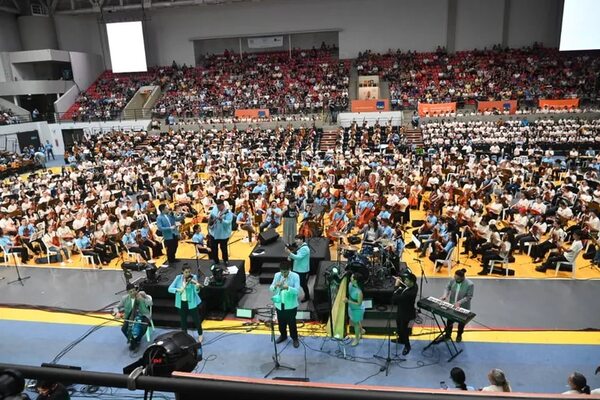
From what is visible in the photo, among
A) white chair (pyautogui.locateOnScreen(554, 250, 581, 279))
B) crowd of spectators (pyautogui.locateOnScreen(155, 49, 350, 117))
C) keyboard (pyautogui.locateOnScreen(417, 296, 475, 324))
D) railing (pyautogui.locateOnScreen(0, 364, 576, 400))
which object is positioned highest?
crowd of spectators (pyautogui.locateOnScreen(155, 49, 350, 117))

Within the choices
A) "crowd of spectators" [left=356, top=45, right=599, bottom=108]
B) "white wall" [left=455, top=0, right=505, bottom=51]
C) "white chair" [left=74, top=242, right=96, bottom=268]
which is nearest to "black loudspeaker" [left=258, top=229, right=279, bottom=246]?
"white chair" [left=74, top=242, right=96, bottom=268]

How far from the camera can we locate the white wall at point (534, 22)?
39.8 metres

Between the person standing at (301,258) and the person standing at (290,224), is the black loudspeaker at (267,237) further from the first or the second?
the person standing at (301,258)

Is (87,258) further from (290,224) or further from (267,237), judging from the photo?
(290,224)

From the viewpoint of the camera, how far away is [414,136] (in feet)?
99.8

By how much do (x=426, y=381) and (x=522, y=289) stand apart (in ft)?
14.9

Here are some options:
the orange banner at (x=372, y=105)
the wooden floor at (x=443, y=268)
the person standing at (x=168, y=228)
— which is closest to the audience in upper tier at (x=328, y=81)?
the orange banner at (x=372, y=105)

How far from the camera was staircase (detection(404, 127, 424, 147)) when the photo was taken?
29344 mm

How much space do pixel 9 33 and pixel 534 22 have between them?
5014 cm

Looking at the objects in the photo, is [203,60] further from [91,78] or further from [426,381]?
[426,381]

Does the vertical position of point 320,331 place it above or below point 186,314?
below

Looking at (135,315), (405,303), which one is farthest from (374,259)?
(135,315)

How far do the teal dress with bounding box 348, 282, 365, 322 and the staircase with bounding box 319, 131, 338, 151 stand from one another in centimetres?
2238

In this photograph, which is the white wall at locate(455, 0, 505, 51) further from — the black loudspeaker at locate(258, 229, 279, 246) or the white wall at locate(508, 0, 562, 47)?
the black loudspeaker at locate(258, 229, 279, 246)
